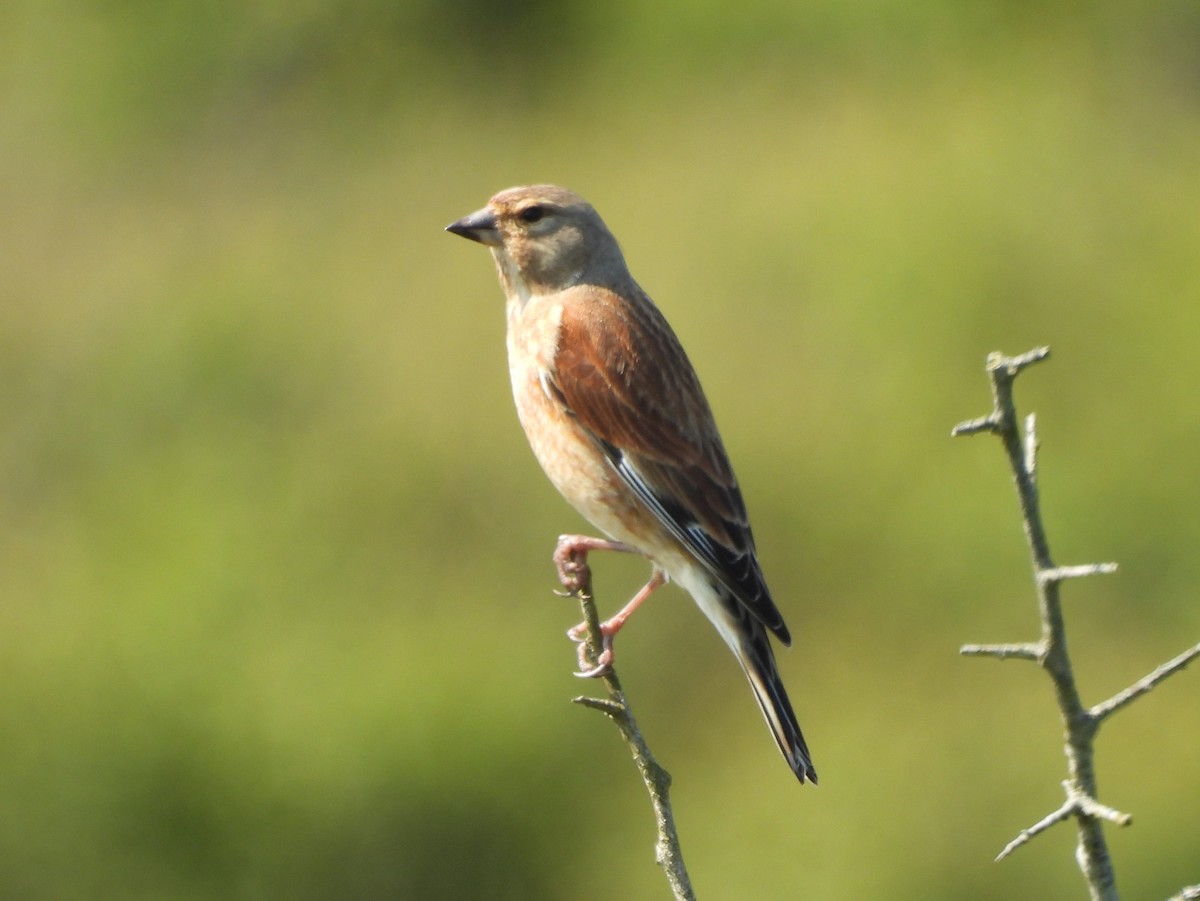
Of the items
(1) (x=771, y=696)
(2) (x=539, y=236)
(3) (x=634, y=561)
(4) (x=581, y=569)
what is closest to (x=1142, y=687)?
(4) (x=581, y=569)

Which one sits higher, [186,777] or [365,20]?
[365,20]

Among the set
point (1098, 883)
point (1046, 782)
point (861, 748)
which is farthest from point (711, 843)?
point (1098, 883)

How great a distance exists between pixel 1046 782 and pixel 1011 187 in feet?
11.1

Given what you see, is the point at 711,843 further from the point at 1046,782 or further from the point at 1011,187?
the point at 1011,187

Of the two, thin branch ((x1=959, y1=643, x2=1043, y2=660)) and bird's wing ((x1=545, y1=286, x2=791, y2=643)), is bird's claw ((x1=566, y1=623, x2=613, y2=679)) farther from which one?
thin branch ((x1=959, y1=643, x2=1043, y2=660))

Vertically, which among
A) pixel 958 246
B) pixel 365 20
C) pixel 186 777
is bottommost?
pixel 186 777

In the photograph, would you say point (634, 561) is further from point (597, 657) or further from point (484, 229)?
point (597, 657)

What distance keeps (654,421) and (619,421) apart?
0.26 ft

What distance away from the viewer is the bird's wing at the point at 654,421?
3.50m

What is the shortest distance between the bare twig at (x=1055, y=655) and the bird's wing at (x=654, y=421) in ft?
4.81

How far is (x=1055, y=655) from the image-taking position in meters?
1.94

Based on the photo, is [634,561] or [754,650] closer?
[754,650]

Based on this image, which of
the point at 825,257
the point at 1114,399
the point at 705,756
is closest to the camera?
the point at 705,756

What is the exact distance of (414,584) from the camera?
25.0 feet
